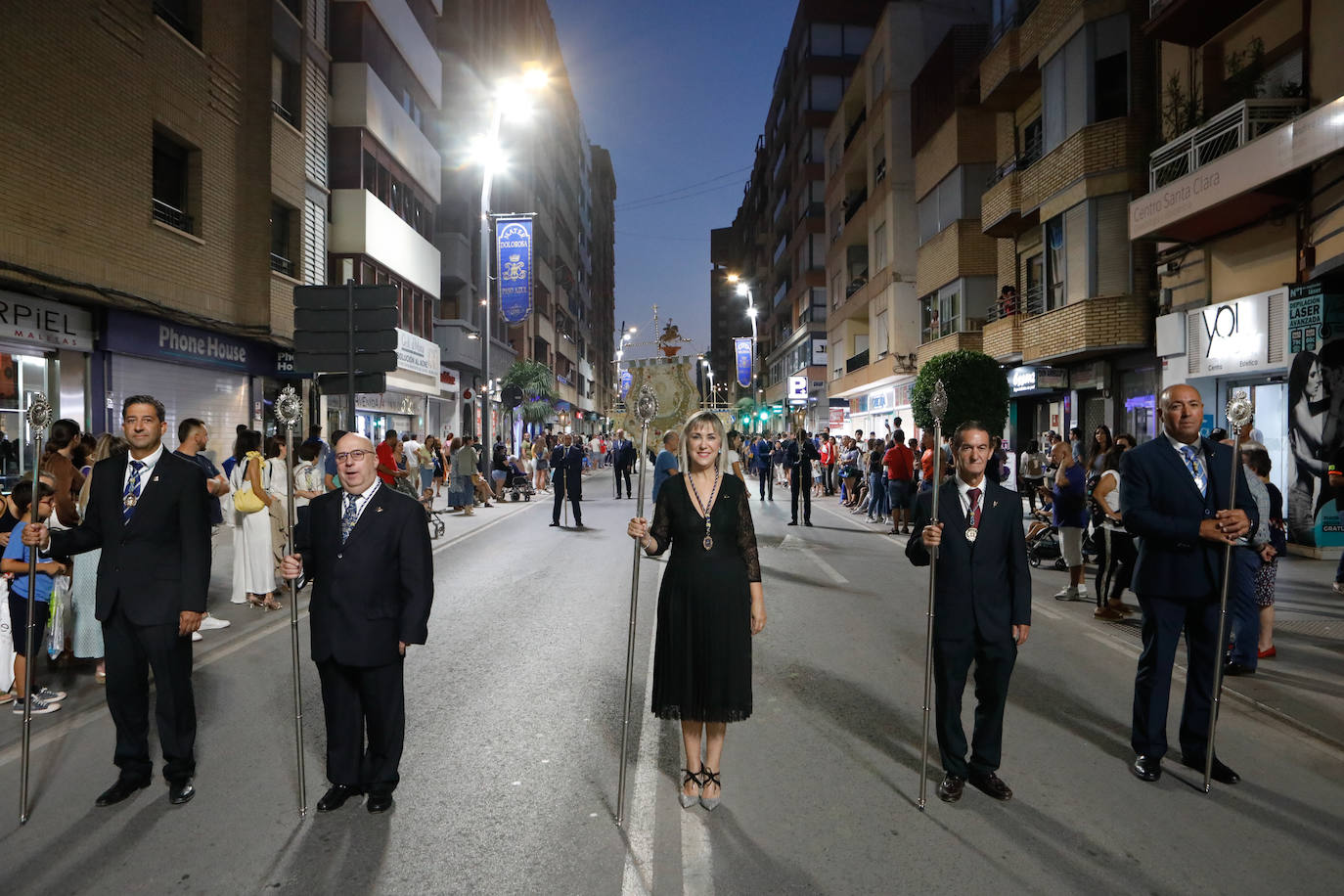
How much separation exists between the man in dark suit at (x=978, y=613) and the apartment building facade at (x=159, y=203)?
12802 mm

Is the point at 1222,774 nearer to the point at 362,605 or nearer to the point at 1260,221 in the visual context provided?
the point at 362,605

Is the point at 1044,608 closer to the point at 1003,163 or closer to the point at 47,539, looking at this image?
the point at 47,539

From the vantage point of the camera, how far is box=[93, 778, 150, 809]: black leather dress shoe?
4.38 metres

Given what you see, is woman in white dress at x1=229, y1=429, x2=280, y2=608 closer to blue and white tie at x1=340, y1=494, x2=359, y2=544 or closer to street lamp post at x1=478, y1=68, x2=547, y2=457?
blue and white tie at x1=340, y1=494, x2=359, y2=544

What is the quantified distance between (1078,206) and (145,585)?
20896mm

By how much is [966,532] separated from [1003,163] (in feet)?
78.0

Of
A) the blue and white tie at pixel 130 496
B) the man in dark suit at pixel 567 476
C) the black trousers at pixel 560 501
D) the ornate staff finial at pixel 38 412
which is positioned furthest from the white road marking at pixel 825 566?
the ornate staff finial at pixel 38 412

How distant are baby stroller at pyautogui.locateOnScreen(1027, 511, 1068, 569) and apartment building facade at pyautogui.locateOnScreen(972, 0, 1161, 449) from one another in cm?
808

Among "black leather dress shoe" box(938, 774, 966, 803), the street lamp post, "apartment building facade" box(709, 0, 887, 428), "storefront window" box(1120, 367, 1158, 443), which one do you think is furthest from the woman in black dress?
"apartment building facade" box(709, 0, 887, 428)

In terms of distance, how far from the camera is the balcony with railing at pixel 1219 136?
13.9m

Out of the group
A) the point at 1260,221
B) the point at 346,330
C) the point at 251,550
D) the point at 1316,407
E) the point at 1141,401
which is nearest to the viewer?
the point at 251,550

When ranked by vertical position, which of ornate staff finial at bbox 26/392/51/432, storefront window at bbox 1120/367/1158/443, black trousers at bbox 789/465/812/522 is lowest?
black trousers at bbox 789/465/812/522

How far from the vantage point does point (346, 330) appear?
32.7ft

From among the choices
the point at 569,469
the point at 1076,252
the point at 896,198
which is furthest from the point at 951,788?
the point at 896,198
